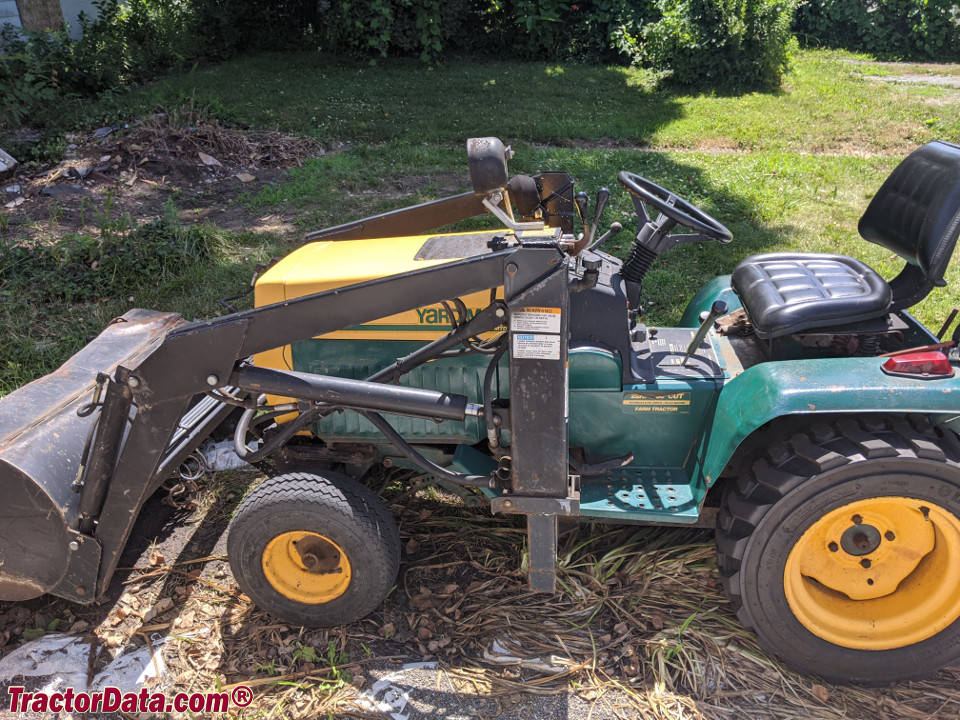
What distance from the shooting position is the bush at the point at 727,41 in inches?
390

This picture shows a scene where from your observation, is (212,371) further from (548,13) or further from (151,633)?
(548,13)

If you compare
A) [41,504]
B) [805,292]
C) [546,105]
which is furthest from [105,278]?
[546,105]

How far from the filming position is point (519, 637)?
2.81 meters

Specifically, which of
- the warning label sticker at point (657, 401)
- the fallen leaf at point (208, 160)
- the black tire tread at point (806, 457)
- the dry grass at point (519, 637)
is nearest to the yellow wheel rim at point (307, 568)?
the dry grass at point (519, 637)

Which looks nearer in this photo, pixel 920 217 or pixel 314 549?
pixel 314 549

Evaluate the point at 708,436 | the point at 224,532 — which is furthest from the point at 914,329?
the point at 224,532

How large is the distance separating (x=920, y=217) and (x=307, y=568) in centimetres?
271

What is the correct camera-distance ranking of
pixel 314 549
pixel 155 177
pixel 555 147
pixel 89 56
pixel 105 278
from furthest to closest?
1. pixel 89 56
2. pixel 555 147
3. pixel 155 177
4. pixel 105 278
5. pixel 314 549

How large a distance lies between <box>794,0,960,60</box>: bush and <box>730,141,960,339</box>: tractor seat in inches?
438

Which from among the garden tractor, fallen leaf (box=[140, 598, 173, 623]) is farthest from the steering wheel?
fallen leaf (box=[140, 598, 173, 623])

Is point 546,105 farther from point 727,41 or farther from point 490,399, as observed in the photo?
point 490,399
